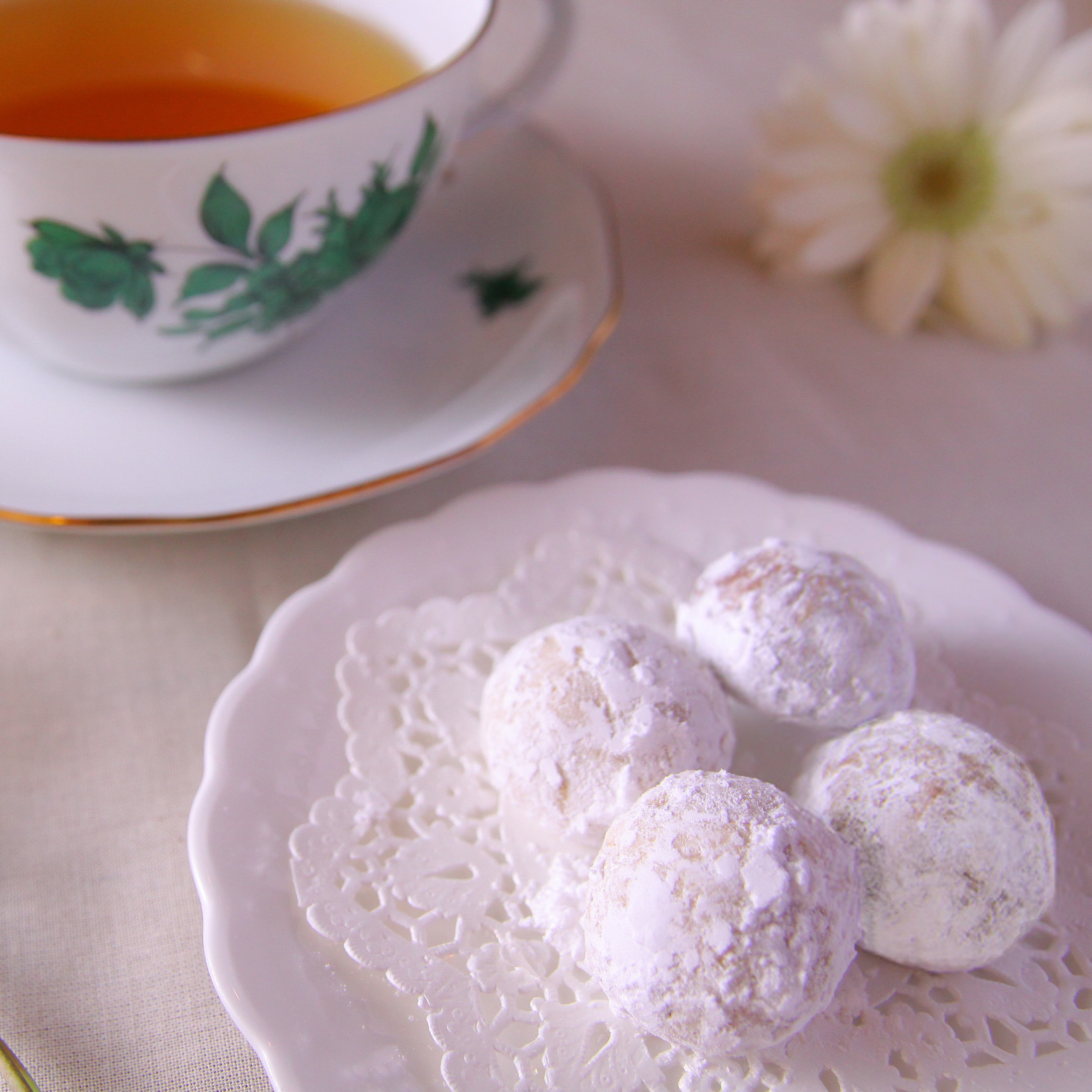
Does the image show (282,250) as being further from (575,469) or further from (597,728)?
(597,728)

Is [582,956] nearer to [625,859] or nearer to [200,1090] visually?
[625,859]

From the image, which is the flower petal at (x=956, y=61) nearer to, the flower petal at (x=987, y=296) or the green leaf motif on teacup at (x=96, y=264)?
the flower petal at (x=987, y=296)

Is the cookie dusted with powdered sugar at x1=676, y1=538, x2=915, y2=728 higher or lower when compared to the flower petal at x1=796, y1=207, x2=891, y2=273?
lower

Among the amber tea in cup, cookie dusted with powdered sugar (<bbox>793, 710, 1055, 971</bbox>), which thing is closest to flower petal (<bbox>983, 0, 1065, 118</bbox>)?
the amber tea in cup

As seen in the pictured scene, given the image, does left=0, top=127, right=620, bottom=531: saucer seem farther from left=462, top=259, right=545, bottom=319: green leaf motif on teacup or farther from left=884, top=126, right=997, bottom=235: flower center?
left=884, top=126, right=997, bottom=235: flower center

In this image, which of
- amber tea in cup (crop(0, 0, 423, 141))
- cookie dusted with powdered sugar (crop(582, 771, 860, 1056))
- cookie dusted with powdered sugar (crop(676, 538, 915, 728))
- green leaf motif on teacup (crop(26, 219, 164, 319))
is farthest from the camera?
amber tea in cup (crop(0, 0, 423, 141))

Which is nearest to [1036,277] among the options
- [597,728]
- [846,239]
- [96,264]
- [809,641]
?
[846,239]
